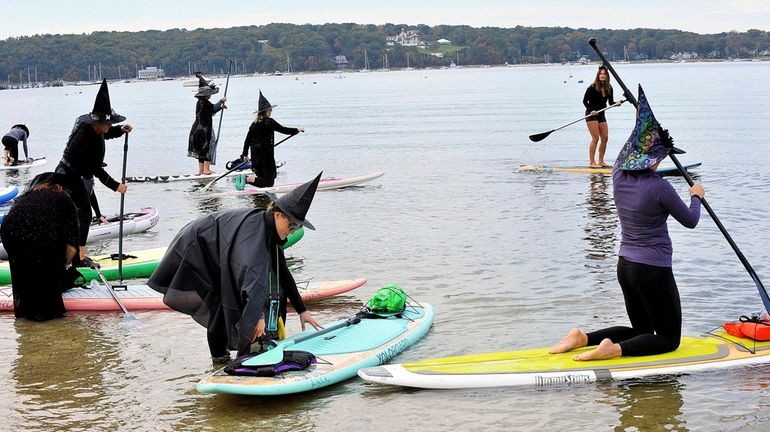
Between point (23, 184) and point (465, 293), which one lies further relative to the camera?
point (23, 184)

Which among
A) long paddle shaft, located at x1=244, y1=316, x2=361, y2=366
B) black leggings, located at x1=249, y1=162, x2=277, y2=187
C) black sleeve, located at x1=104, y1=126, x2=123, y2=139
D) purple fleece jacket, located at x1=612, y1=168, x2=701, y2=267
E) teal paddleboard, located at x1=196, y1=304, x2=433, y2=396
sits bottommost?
teal paddleboard, located at x1=196, y1=304, x2=433, y2=396

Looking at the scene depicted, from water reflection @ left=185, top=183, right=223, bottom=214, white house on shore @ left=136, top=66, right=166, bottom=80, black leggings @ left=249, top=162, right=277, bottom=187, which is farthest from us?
white house on shore @ left=136, top=66, right=166, bottom=80

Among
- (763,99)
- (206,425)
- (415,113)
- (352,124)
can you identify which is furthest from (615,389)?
(763,99)

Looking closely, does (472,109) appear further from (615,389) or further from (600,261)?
(615,389)

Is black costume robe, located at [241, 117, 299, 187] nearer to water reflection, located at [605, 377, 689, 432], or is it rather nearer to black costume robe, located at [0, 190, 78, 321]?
black costume robe, located at [0, 190, 78, 321]

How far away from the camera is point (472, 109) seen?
55.2m

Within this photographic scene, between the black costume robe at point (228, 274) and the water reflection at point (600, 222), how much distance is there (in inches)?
226

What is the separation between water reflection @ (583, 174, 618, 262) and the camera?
494 inches

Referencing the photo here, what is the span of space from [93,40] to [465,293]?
617 feet

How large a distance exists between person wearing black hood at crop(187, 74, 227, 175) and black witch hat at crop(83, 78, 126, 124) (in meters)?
8.77

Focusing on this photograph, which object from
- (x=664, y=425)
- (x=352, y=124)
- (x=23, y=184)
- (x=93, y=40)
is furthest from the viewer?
(x=93, y=40)

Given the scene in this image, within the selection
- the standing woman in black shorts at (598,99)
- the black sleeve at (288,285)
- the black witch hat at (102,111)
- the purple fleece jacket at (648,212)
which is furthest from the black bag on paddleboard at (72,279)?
the standing woman in black shorts at (598,99)

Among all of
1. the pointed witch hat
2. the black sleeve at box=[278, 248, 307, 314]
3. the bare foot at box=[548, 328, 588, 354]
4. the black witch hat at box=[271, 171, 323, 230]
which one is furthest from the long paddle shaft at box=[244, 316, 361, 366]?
the pointed witch hat

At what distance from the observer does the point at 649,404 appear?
698cm
